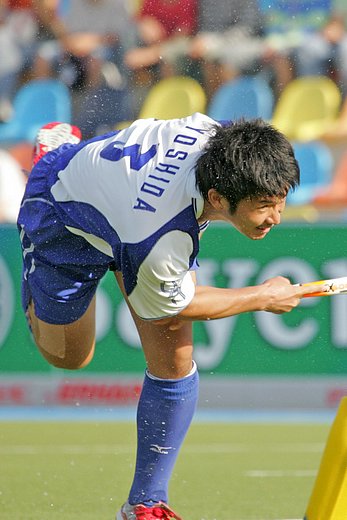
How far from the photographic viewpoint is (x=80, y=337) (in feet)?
14.4

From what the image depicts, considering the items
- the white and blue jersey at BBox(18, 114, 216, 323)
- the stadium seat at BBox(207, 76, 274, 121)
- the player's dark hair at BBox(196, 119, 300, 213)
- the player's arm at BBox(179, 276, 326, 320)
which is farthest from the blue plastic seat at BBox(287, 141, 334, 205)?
the player's dark hair at BBox(196, 119, 300, 213)

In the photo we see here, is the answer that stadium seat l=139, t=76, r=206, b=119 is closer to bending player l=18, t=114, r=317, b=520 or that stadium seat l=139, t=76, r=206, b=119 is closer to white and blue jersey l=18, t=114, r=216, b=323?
bending player l=18, t=114, r=317, b=520

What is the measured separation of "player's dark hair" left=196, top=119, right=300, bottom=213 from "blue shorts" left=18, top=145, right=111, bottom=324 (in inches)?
30.2

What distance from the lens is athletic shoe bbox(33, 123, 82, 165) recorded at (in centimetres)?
466

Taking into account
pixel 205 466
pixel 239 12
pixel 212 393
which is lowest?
pixel 212 393

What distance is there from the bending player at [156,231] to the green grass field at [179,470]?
25.9 inches

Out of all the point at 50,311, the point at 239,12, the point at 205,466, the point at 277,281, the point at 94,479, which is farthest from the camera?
the point at 239,12

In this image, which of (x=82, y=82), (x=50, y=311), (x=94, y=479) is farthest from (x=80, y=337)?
(x=82, y=82)

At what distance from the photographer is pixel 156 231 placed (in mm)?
3324

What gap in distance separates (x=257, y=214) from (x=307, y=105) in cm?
654

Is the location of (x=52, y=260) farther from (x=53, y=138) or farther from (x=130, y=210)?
(x=53, y=138)

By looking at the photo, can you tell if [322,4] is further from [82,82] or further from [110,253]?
[110,253]

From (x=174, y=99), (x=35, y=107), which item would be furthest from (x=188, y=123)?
(x=35, y=107)

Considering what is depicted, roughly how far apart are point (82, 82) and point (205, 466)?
4949mm
